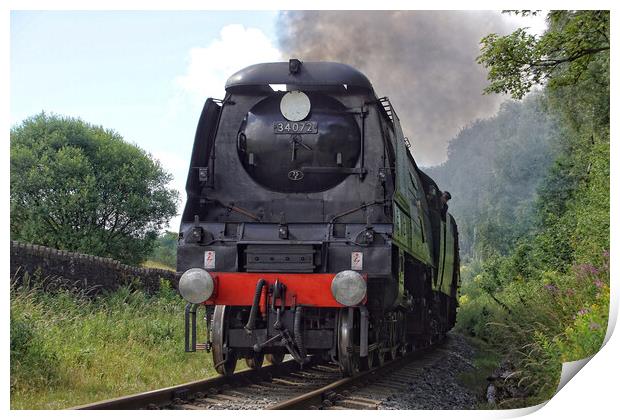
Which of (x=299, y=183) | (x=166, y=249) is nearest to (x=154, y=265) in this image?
(x=166, y=249)

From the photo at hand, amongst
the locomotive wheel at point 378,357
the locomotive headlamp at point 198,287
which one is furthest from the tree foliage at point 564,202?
the locomotive headlamp at point 198,287

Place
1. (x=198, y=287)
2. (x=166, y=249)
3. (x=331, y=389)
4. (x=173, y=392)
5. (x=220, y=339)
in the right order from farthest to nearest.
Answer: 1. (x=166, y=249)
2. (x=220, y=339)
3. (x=198, y=287)
4. (x=331, y=389)
5. (x=173, y=392)

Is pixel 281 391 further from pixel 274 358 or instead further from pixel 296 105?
pixel 296 105

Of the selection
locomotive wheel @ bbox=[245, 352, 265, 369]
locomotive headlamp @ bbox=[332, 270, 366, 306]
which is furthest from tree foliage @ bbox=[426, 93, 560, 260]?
locomotive wheel @ bbox=[245, 352, 265, 369]

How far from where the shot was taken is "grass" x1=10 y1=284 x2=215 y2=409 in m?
6.15

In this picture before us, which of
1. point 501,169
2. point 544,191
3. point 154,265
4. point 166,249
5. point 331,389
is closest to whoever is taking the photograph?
point 331,389

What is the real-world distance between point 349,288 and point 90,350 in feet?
8.98

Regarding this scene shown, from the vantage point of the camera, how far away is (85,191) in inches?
359

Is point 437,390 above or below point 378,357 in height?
below

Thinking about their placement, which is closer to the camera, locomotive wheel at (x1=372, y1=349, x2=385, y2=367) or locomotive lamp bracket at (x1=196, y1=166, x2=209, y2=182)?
locomotive lamp bracket at (x1=196, y1=166, x2=209, y2=182)

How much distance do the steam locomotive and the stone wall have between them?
112cm

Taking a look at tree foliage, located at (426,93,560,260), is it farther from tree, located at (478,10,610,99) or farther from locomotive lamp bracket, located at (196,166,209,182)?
locomotive lamp bracket, located at (196,166,209,182)

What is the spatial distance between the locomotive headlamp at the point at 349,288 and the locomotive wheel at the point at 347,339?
0.23 m

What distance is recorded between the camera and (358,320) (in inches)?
268
